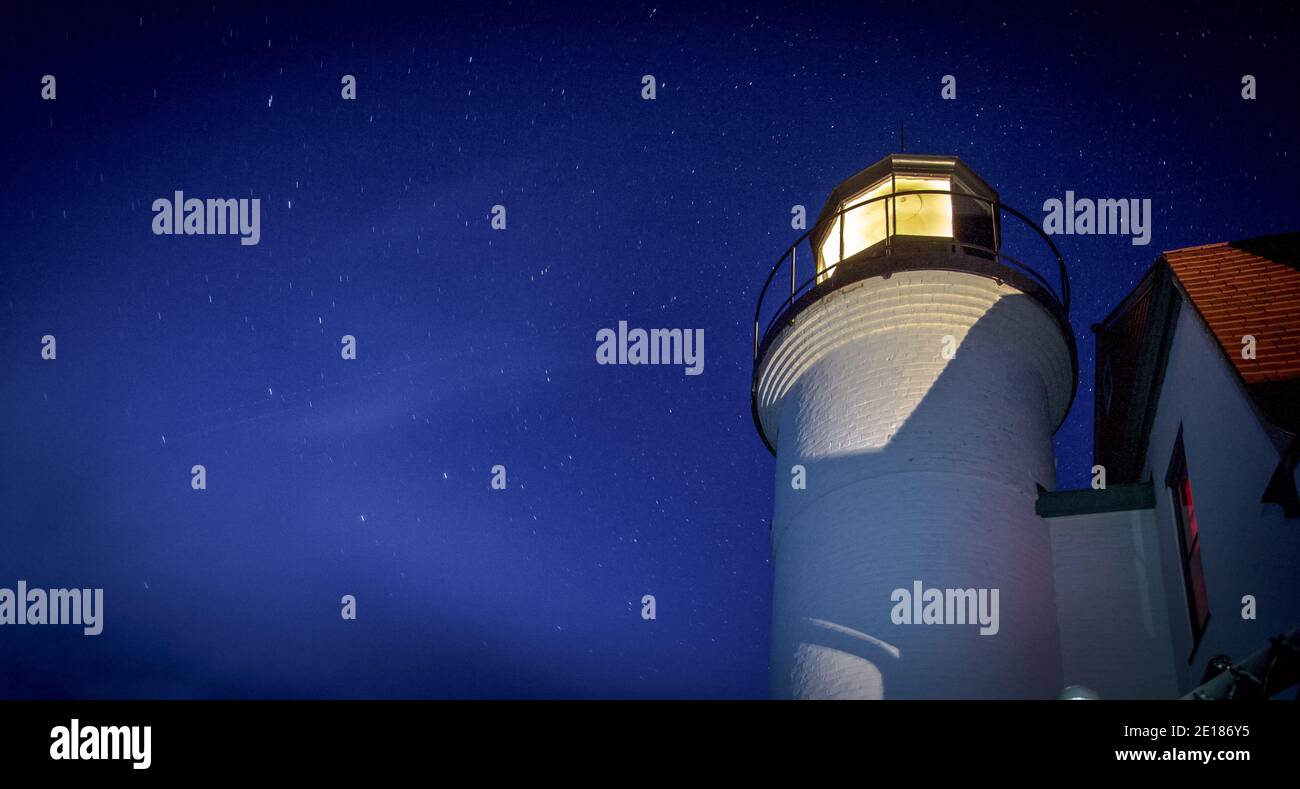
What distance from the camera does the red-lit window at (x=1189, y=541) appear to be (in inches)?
452

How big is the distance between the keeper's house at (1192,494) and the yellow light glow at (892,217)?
9.30 feet

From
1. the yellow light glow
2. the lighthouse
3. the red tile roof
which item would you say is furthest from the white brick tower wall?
the red tile roof

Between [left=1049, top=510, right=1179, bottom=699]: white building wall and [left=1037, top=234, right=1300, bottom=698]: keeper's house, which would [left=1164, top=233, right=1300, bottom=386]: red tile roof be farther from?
[left=1049, top=510, right=1179, bottom=699]: white building wall

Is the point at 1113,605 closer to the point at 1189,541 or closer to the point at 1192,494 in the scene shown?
the point at 1189,541

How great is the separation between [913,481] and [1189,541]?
2.98 m

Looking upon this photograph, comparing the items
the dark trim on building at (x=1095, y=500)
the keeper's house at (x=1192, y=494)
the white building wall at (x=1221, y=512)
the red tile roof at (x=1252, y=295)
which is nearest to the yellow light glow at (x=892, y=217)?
the keeper's house at (x=1192, y=494)

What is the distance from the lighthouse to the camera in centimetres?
1200

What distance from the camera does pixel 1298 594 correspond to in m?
8.65

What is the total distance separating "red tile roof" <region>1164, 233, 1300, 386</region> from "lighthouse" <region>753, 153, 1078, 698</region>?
8.30 feet

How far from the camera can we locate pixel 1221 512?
10727 mm

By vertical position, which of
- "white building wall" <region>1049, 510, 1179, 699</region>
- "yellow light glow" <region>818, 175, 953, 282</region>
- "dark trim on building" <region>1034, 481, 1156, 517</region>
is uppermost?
"yellow light glow" <region>818, 175, 953, 282</region>

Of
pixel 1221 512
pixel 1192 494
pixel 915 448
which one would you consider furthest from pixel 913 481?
pixel 1221 512
